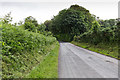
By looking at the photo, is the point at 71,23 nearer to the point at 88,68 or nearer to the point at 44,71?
the point at 88,68

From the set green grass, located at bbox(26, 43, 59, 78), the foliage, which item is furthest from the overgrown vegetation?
green grass, located at bbox(26, 43, 59, 78)

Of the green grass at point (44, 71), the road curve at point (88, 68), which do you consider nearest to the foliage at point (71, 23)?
the road curve at point (88, 68)

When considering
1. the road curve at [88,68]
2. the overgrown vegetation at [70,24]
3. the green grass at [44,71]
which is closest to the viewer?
the green grass at [44,71]

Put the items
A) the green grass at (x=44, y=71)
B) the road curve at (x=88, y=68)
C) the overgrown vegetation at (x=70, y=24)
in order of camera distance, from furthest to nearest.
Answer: the overgrown vegetation at (x=70, y=24), the road curve at (x=88, y=68), the green grass at (x=44, y=71)

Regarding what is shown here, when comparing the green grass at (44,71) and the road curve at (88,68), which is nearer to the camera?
the green grass at (44,71)

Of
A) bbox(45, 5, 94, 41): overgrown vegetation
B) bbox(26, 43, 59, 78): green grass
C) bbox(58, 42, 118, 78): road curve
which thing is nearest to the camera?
bbox(26, 43, 59, 78): green grass

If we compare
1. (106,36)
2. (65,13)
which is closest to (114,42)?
(106,36)

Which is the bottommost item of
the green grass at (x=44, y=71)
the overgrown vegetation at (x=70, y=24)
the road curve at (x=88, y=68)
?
the road curve at (x=88, y=68)

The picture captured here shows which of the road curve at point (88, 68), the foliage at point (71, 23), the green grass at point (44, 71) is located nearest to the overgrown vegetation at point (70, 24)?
the foliage at point (71, 23)

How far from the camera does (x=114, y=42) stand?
2162 centimetres

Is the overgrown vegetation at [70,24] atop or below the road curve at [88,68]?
atop

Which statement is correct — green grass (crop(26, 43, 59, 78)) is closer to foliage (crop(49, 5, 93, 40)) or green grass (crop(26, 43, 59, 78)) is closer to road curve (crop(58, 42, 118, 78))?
road curve (crop(58, 42, 118, 78))

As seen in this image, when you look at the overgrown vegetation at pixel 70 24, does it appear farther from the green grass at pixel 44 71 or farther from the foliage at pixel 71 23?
the green grass at pixel 44 71

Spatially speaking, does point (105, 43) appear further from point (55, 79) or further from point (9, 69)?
point (9, 69)
